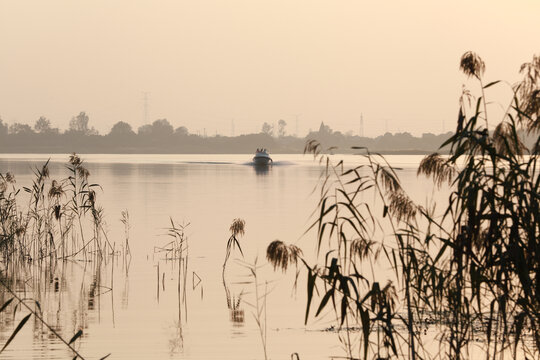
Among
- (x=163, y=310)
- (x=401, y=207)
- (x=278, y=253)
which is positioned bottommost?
(x=163, y=310)

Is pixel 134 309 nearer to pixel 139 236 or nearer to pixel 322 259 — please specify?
pixel 322 259

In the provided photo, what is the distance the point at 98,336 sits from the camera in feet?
45.6

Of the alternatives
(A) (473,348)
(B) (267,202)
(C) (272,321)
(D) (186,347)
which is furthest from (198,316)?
(B) (267,202)

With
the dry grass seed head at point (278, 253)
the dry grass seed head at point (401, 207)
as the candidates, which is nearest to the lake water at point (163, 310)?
the dry grass seed head at point (401, 207)

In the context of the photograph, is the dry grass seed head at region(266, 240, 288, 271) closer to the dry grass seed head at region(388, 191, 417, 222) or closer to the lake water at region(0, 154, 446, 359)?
the dry grass seed head at region(388, 191, 417, 222)

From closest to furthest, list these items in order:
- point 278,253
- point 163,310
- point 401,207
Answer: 1. point 278,253
2. point 401,207
3. point 163,310

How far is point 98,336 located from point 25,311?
251cm

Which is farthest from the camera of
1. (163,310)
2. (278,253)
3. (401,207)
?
(163,310)

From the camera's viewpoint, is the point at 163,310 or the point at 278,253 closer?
the point at 278,253

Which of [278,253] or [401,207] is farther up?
[401,207]

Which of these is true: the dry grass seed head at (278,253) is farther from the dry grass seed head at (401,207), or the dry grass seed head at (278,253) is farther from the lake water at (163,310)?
the lake water at (163,310)

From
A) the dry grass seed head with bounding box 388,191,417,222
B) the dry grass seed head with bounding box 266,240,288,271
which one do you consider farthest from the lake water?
the dry grass seed head with bounding box 266,240,288,271

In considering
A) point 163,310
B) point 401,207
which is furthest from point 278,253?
point 163,310

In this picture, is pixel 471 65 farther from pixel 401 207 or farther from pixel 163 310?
pixel 163 310
